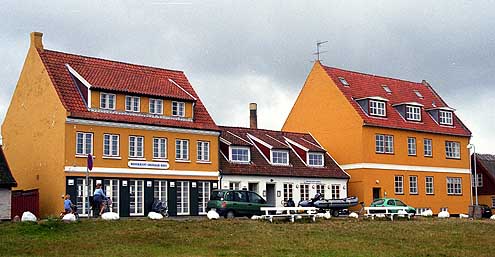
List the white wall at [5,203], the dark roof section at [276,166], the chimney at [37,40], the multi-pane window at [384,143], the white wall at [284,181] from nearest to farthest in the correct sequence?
the white wall at [5,203] → the chimney at [37,40] → the white wall at [284,181] → the dark roof section at [276,166] → the multi-pane window at [384,143]

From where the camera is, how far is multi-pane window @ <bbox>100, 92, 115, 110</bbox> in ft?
160

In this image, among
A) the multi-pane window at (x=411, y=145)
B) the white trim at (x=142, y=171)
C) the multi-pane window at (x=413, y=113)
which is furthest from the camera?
the multi-pane window at (x=413, y=113)

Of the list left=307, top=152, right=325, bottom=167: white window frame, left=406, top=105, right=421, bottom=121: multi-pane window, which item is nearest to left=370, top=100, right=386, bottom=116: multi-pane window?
left=406, top=105, right=421, bottom=121: multi-pane window

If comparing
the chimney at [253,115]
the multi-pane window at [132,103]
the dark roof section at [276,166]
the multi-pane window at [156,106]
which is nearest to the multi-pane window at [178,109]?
the multi-pane window at [156,106]

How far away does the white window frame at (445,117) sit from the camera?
69625 millimetres

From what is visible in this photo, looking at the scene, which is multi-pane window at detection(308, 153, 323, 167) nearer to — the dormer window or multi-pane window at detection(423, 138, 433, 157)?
the dormer window

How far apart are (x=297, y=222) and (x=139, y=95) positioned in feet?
49.8

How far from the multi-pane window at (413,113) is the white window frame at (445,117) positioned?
2.66 meters

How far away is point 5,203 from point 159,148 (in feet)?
36.1

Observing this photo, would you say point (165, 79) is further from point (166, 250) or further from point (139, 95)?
point (166, 250)

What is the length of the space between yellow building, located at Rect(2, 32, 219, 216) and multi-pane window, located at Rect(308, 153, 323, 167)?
989cm

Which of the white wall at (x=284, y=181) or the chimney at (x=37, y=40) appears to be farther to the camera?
the white wall at (x=284, y=181)

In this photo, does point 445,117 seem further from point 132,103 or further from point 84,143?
point 84,143

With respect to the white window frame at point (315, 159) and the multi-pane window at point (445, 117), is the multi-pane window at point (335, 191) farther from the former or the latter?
the multi-pane window at point (445, 117)
